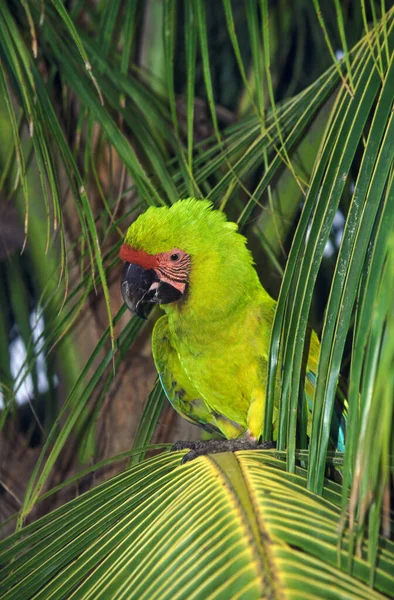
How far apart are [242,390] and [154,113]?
0.57 m

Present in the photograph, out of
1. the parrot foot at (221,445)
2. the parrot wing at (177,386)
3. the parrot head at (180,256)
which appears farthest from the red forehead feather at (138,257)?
the parrot foot at (221,445)

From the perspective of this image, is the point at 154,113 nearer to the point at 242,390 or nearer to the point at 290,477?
the point at 242,390

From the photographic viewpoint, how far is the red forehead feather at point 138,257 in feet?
3.80

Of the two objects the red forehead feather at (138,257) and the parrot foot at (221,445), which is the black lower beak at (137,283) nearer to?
the red forehead feather at (138,257)

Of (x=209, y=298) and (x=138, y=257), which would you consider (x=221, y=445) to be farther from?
(x=138, y=257)

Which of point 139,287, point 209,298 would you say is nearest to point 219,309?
point 209,298

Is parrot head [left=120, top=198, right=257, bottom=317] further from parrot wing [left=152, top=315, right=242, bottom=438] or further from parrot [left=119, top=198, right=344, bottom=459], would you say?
parrot wing [left=152, top=315, right=242, bottom=438]

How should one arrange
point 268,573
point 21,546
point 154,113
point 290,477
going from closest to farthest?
point 268,573 → point 290,477 → point 21,546 → point 154,113

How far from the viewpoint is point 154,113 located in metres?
1.15

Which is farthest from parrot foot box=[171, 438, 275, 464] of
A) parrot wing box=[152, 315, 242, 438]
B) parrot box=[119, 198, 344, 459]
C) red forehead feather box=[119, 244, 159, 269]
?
red forehead feather box=[119, 244, 159, 269]

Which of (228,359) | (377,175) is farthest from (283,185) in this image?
(377,175)

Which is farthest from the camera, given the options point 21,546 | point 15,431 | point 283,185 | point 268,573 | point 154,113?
point 15,431

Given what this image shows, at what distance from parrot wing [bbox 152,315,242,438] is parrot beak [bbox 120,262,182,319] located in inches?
6.4

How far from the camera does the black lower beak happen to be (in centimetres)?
116
